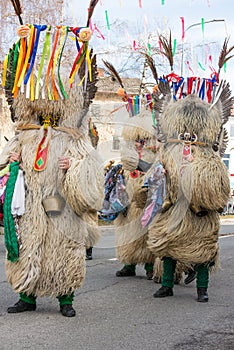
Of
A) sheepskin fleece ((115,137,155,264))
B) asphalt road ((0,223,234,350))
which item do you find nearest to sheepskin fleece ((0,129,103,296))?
asphalt road ((0,223,234,350))

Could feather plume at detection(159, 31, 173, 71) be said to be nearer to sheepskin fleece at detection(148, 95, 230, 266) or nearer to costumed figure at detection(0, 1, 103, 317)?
sheepskin fleece at detection(148, 95, 230, 266)

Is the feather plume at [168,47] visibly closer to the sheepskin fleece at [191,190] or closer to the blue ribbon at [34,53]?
the sheepskin fleece at [191,190]

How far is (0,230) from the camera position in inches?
566

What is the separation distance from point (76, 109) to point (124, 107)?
2.85 m

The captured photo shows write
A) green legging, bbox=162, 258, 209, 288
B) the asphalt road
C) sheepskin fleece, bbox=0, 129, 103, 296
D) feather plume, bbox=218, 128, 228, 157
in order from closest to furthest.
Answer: the asphalt road
sheepskin fleece, bbox=0, 129, 103, 296
green legging, bbox=162, 258, 209, 288
feather plume, bbox=218, 128, 228, 157

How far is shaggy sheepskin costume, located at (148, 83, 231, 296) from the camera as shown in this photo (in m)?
6.60

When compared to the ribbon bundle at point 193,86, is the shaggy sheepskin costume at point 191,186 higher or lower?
lower

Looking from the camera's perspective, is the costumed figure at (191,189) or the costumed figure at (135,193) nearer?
the costumed figure at (191,189)

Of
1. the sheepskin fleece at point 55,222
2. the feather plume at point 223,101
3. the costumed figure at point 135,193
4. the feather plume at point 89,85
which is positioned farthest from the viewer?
the costumed figure at point 135,193

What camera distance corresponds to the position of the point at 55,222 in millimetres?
5855

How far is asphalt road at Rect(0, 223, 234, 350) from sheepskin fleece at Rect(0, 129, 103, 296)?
332mm

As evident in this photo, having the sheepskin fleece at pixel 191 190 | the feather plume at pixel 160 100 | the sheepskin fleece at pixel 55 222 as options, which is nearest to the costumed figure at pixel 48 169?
the sheepskin fleece at pixel 55 222

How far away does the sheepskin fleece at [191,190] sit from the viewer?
6.59 metres

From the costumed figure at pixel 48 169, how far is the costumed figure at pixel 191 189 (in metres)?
1.14
